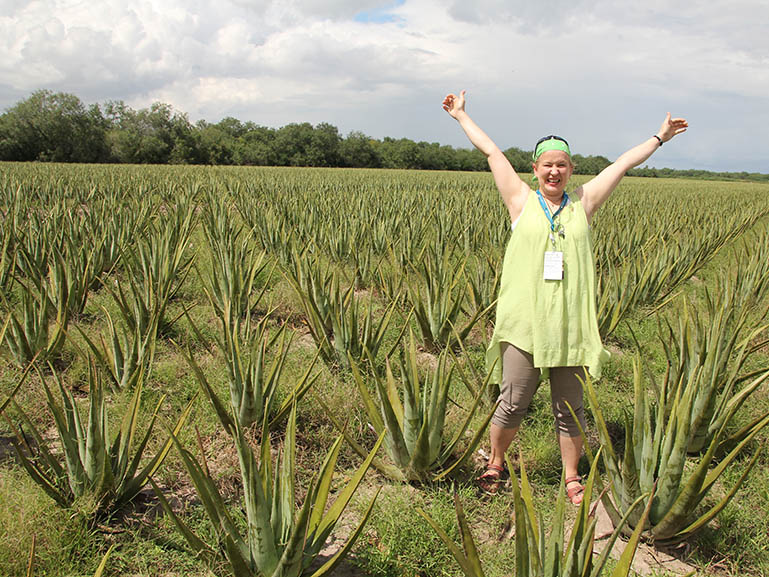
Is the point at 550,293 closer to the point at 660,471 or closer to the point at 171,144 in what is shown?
the point at 660,471

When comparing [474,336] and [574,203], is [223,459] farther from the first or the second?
[474,336]

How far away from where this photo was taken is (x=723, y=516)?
1.92m

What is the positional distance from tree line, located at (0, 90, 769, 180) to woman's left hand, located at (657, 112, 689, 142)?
31970 millimetres

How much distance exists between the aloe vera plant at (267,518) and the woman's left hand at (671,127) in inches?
75.1

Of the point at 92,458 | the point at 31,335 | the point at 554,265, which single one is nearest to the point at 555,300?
the point at 554,265

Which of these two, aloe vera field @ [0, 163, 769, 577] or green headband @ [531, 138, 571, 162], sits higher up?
green headband @ [531, 138, 571, 162]

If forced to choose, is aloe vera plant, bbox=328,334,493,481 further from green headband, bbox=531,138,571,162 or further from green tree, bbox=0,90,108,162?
green tree, bbox=0,90,108,162

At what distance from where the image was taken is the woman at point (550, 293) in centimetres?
188

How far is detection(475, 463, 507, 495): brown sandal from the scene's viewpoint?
82.4 inches

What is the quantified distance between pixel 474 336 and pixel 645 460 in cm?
210

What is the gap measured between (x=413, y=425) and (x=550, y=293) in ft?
2.56

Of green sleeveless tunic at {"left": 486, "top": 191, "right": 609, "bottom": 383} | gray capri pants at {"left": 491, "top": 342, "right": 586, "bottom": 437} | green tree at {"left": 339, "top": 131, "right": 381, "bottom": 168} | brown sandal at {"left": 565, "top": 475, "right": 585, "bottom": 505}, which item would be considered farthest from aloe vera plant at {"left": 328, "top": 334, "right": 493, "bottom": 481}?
→ green tree at {"left": 339, "top": 131, "right": 381, "bottom": 168}

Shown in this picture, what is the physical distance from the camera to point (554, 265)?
1881 millimetres

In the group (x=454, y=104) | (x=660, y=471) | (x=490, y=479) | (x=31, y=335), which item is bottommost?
(x=490, y=479)
